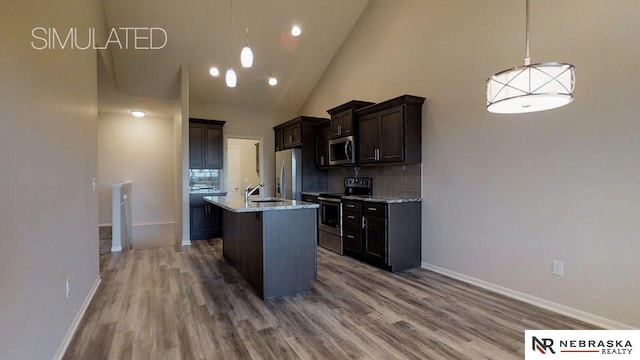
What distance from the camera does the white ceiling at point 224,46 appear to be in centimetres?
465

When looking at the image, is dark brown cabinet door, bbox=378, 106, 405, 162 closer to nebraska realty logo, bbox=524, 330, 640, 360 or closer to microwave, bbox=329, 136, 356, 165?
microwave, bbox=329, 136, 356, 165

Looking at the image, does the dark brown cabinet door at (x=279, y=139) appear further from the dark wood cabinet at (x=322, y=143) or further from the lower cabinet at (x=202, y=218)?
the lower cabinet at (x=202, y=218)

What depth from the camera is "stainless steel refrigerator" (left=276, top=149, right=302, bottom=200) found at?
243 inches

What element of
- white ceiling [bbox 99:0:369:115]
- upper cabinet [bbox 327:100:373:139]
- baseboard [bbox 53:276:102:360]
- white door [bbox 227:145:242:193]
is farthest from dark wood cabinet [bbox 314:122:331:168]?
baseboard [bbox 53:276:102:360]

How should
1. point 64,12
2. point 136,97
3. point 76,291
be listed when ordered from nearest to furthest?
1. point 64,12
2. point 76,291
3. point 136,97

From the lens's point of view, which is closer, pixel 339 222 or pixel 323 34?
pixel 339 222

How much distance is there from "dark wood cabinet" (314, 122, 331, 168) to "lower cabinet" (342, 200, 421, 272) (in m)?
1.70

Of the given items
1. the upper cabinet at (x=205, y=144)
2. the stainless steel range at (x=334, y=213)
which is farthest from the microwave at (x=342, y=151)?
the upper cabinet at (x=205, y=144)

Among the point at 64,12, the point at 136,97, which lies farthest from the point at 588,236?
the point at 136,97

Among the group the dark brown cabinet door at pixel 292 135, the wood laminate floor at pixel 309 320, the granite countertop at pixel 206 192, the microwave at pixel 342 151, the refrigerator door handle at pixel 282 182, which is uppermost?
the dark brown cabinet door at pixel 292 135

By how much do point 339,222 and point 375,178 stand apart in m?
0.91

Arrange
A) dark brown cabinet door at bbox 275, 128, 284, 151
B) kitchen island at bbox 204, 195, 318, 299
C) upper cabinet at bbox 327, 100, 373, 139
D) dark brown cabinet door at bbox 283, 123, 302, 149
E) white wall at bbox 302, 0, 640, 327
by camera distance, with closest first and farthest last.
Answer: white wall at bbox 302, 0, 640, 327
kitchen island at bbox 204, 195, 318, 299
upper cabinet at bbox 327, 100, 373, 139
dark brown cabinet door at bbox 283, 123, 302, 149
dark brown cabinet door at bbox 275, 128, 284, 151

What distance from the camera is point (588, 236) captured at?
2668mm

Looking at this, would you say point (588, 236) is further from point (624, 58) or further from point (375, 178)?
point (375, 178)
